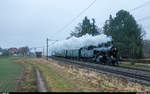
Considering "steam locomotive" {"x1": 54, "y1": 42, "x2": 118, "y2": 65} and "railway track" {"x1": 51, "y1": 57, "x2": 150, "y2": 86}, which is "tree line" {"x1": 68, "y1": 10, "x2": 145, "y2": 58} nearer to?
"steam locomotive" {"x1": 54, "y1": 42, "x2": 118, "y2": 65}

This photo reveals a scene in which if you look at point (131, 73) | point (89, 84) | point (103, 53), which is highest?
point (103, 53)

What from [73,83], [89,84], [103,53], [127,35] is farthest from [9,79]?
[127,35]

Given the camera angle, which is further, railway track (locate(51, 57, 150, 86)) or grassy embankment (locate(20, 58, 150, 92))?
railway track (locate(51, 57, 150, 86))

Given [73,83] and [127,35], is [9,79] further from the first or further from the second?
[127,35]

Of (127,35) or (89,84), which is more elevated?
(127,35)

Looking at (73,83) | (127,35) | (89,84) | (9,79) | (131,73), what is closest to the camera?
(89,84)

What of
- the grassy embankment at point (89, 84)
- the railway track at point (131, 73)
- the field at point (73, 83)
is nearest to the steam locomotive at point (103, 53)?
the railway track at point (131, 73)

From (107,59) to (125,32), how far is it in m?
40.2

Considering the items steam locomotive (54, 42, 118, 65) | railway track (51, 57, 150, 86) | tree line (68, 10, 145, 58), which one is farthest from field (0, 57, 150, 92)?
tree line (68, 10, 145, 58)

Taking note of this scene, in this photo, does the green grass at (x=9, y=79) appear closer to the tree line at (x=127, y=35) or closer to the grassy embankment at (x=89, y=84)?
the grassy embankment at (x=89, y=84)

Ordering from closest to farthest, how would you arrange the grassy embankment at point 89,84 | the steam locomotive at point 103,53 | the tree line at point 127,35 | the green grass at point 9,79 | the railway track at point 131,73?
the grassy embankment at point 89,84
the green grass at point 9,79
the railway track at point 131,73
the steam locomotive at point 103,53
the tree line at point 127,35

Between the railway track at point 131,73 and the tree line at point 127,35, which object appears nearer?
the railway track at point 131,73

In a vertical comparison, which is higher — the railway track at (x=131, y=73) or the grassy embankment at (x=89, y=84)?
the railway track at (x=131, y=73)

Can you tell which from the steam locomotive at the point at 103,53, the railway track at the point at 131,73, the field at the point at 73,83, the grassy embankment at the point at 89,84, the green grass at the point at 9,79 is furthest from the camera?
the steam locomotive at the point at 103,53
